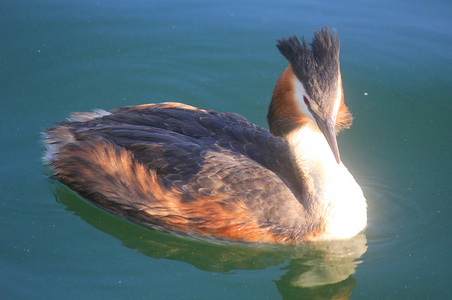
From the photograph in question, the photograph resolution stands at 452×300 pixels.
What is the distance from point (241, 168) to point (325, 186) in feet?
2.59

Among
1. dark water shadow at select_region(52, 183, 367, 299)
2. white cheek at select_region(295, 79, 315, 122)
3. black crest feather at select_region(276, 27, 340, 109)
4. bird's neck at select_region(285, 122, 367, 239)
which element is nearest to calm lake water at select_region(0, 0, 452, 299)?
dark water shadow at select_region(52, 183, 367, 299)

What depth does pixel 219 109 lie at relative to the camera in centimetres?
711

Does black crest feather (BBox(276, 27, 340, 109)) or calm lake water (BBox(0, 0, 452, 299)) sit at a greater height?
black crest feather (BBox(276, 27, 340, 109))

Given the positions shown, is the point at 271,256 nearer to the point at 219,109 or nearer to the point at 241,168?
the point at 241,168

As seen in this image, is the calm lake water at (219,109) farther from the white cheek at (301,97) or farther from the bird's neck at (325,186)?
the white cheek at (301,97)

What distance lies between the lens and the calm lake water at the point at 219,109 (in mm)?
5012

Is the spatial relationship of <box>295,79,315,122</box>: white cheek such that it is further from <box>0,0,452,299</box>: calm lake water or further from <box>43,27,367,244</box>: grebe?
<box>0,0,452,299</box>: calm lake water

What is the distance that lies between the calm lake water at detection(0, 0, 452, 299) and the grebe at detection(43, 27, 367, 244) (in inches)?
8.5

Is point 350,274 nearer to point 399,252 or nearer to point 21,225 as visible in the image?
point 399,252

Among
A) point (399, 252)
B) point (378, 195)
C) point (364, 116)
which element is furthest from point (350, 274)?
point (364, 116)

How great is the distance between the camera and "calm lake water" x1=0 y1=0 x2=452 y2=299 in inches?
197

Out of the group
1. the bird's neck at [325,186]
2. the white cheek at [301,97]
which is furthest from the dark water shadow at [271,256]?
the white cheek at [301,97]

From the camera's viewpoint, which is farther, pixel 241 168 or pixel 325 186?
pixel 325 186

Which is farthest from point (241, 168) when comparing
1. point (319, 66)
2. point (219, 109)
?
point (219, 109)
